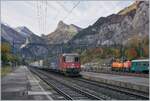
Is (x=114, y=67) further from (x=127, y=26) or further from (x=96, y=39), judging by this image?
(x=127, y=26)

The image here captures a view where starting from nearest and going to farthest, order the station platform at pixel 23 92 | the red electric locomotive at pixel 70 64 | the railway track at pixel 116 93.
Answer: the station platform at pixel 23 92
the railway track at pixel 116 93
the red electric locomotive at pixel 70 64

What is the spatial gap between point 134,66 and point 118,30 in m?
100.0

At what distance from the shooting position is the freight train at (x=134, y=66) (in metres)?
62.2

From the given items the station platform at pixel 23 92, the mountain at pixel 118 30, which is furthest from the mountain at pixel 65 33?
the station platform at pixel 23 92

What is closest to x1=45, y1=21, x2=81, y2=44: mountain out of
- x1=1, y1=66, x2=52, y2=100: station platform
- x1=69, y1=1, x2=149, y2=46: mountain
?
x1=69, y1=1, x2=149, y2=46: mountain

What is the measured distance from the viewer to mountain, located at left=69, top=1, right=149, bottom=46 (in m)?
151

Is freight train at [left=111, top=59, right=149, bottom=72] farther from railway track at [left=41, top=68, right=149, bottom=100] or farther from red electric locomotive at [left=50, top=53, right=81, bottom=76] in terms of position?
railway track at [left=41, top=68, right=149, bottom=100]

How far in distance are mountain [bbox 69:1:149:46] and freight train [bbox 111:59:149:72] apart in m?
62.4

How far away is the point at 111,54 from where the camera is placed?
128 metres

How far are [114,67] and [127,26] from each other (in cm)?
8414

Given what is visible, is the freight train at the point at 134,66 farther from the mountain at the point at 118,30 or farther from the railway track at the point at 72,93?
the mountain at the point at 118,30

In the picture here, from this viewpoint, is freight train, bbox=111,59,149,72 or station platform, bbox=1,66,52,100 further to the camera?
freight train, bbox=111,59,149,72

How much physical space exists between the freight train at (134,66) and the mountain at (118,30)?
205 feet

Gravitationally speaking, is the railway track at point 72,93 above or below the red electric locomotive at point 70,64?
below
